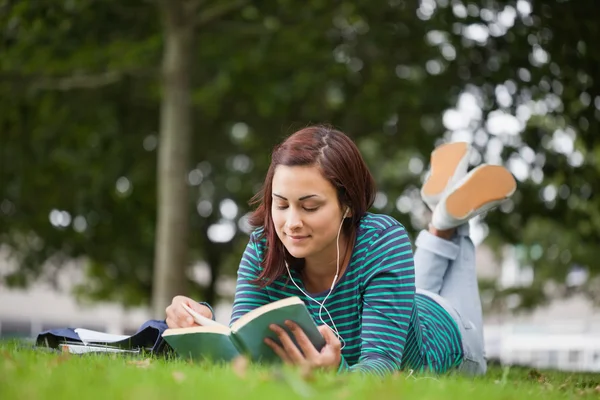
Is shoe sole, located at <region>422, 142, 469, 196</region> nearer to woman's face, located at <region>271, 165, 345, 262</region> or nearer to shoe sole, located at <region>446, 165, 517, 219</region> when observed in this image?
shoe sole, located at <region>446, 165, 517, 219</region>

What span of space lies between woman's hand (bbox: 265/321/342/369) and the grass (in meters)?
0.21

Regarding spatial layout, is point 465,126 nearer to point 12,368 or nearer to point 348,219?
point 348,219

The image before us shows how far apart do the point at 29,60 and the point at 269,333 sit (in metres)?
7.60

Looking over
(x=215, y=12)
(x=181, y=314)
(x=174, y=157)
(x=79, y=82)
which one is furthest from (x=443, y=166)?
(x=79, y=82)

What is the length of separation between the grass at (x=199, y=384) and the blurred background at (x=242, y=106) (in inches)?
243

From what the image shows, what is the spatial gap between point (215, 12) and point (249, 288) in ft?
21.5

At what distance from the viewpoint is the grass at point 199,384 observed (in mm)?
2176

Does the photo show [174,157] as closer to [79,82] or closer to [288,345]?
[79,82]

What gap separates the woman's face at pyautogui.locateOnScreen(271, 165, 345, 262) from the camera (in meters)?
3.56

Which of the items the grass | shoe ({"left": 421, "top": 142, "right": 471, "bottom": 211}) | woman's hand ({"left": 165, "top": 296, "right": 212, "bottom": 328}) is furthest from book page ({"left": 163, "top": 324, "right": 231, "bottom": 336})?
shoe ({"left": 421, "top": 142, "right": 471, "bottom": 211})

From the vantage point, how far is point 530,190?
11.1m

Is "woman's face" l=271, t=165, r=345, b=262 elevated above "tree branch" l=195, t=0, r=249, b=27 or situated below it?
below

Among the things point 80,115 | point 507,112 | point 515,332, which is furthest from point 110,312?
point 507,112

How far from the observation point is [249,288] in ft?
12.8
